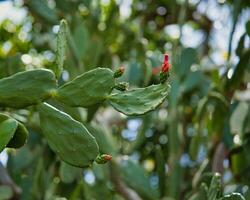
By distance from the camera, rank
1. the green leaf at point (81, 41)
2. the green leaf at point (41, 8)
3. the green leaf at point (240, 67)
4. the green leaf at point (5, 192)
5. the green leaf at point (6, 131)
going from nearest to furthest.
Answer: the green leaf at point (6, 131) < the green leaf at point (5, 192) < the green leaf at point (240, 67) < the green leaf at point (81, 41) < the green leaf at point (41, 8)

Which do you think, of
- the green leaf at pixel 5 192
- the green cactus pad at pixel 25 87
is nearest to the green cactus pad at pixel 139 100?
the green cactus pad at pixel 25 87

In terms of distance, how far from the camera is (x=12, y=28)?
2850 mm

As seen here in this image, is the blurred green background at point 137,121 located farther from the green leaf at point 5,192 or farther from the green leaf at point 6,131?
the green leaf at point 6,131

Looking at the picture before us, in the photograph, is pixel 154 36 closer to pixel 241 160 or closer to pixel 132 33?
pixel 132 33

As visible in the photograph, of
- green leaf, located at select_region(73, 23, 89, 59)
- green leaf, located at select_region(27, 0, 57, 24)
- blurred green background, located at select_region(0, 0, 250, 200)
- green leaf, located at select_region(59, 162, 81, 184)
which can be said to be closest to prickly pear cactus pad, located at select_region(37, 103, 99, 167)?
blurred green background, located at select_region(0, 0, 250, 200)

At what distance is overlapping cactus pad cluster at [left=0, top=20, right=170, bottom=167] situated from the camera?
1.09 metres

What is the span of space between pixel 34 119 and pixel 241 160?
0.57 metres

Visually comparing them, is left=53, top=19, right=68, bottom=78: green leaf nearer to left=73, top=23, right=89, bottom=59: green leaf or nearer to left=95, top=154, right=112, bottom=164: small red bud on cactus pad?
left=95, top=154, right=112, bottom=164: small red bud on cactus pad

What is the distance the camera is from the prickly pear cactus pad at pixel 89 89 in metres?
1.11

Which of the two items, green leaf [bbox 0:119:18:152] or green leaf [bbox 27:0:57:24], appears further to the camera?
green leaf [bbox 27:0:57:24]

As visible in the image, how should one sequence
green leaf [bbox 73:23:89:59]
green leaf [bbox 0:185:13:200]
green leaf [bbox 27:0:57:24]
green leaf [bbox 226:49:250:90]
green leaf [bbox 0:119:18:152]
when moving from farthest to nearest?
green leaf [bbox 27:0:57:24], green leaf [bbox 73:23:89:59], green leaf [bbox 226:49:250:90], green leaf [bbox 0:185:13:200], green leaf [bbox 0:119:18:152]

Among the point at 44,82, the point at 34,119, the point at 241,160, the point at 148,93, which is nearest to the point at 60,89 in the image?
the point at 44,82

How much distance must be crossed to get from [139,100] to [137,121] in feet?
4.38

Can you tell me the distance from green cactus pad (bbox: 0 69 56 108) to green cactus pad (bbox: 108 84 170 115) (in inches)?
4.3
